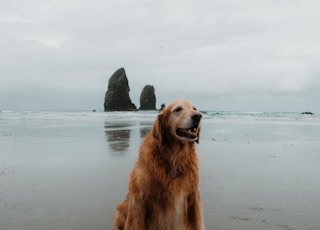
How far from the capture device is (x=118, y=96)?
71.9 m

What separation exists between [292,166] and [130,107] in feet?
212

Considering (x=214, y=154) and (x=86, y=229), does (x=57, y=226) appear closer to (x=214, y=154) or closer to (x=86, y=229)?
(x=86, y=229)

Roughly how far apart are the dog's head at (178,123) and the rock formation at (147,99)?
242 ft

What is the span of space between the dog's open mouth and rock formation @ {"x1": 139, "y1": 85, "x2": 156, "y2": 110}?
73.9 metres

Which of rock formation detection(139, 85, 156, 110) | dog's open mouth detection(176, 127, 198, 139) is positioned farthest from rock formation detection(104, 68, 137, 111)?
dog's open mouth detection(176, 127, 198, 139)

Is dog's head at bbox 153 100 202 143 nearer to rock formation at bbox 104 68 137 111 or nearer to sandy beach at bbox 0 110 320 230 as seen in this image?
sandy beach at bbox 0 110 320 230

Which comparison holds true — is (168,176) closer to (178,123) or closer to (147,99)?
(178,123)

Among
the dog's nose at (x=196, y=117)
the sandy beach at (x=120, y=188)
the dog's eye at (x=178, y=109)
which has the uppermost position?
the dog's eye at (x=178, y=109)

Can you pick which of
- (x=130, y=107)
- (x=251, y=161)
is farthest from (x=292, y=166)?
(x=130, y=107)

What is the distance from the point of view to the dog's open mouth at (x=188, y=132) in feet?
11.5

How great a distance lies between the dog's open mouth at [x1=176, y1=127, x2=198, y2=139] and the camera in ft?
11.5

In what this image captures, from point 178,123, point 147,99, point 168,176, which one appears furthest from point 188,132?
point 147,99

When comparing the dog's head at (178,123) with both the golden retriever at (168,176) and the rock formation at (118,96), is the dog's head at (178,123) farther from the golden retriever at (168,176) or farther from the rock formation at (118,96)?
the rock formation at (118,96)

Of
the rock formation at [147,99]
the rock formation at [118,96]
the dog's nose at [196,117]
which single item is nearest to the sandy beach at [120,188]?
the dog's nose at [196,117]
